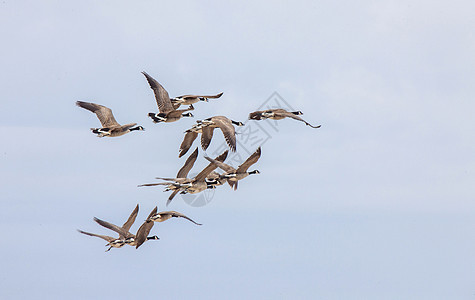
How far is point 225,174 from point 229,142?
266cm

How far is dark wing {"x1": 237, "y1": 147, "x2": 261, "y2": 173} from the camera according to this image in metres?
33.4

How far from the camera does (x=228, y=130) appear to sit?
108 ft

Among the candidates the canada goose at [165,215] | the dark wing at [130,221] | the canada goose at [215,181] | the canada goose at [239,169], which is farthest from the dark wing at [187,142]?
the dark wing at [130,221]

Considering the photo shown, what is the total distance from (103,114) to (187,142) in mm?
3942

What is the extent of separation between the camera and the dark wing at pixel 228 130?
32084 millimetres

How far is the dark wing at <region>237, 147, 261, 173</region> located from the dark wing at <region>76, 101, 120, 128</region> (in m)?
5.57

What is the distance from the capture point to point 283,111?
35125 millimetres

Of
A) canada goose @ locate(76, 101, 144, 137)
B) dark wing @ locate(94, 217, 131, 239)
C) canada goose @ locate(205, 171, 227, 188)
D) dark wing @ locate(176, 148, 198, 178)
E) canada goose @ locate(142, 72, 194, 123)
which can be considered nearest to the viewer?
canada goose @ locate(142, 72, 194, 123)

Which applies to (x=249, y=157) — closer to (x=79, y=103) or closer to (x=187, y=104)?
(x=187, y=104)

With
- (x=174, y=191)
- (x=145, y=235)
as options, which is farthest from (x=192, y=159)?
(x=145, y=235)

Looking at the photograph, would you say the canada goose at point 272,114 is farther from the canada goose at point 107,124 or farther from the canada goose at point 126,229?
the canada goose at point 126,229

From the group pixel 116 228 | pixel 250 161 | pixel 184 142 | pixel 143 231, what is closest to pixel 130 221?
pixel 116 228

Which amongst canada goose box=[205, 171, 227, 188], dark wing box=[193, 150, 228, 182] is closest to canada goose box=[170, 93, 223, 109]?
dark wing box=[193, 150, 228, 182]

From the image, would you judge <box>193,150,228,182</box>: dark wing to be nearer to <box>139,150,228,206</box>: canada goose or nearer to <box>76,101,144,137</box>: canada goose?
<box>139,150,228,206</box>: canada goose
